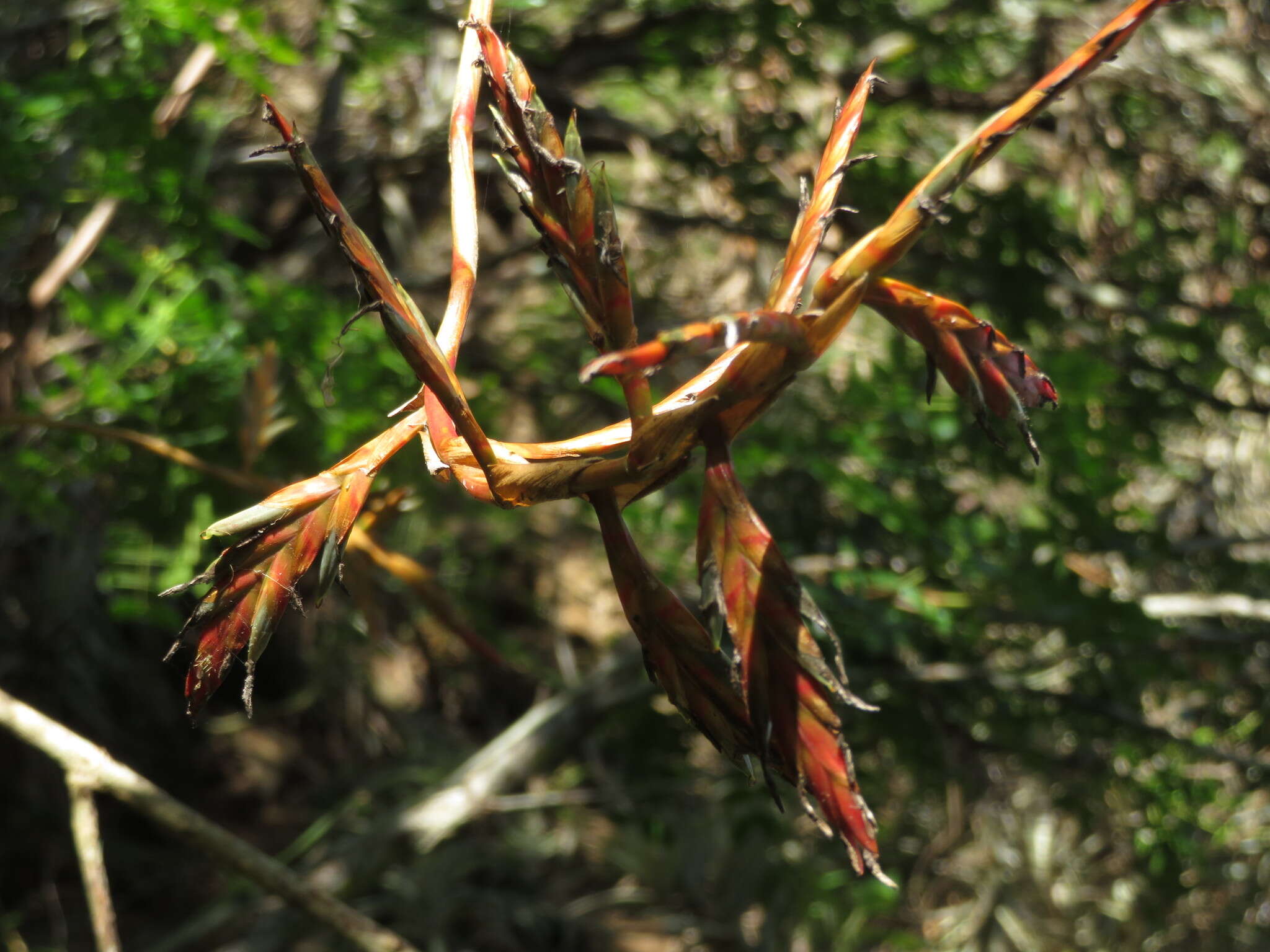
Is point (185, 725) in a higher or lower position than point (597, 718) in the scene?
lower

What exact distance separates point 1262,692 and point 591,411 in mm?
1791

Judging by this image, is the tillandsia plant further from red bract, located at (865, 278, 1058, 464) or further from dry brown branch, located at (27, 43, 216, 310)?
dry brown branch, located at (27, 43, 216, 310)

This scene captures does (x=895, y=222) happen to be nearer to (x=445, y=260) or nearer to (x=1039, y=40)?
(x=1039, y=40)

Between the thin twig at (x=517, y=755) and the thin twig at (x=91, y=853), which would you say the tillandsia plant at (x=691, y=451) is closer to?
the thin twig at (x=91, y=853)

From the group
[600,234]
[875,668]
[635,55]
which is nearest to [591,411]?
[635,55]

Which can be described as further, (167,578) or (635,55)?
(635,55)

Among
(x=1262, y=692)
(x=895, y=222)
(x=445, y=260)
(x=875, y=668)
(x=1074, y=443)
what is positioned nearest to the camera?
(x=895, y=222)

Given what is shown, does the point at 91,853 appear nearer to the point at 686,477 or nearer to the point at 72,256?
the point at 72,256

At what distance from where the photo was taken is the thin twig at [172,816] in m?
0.87

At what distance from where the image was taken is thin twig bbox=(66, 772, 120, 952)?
0.87m

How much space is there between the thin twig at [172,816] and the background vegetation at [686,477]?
0.27 m

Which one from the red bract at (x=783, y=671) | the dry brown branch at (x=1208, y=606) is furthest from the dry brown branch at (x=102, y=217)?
the dry brown branch at (x=1208, y=606)

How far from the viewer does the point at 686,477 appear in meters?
2.00

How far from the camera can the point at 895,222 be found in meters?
0.40
